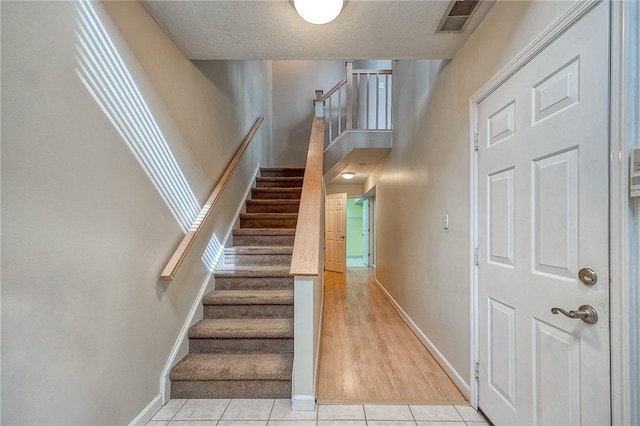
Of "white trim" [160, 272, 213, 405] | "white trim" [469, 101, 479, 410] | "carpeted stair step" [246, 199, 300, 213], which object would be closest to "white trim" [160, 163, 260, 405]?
"white trim" [160, 272, 213, 405]

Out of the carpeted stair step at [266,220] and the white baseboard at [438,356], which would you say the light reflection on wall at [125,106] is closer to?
the carpeted stair step at [266,220]

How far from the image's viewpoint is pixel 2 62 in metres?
0.85

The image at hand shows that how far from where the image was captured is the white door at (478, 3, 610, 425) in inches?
35.9

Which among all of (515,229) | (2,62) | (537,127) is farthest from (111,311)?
(537,127)

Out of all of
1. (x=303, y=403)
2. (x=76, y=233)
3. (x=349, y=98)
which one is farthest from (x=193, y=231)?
(x=349, y=98)

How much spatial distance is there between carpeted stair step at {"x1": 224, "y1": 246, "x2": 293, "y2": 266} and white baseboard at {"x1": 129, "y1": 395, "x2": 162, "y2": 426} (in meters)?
1.23

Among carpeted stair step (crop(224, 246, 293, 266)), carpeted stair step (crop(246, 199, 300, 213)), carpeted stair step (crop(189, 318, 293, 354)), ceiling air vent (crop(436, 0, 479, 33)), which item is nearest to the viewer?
ceiling air vent (crop(436, 0, 479, 33))

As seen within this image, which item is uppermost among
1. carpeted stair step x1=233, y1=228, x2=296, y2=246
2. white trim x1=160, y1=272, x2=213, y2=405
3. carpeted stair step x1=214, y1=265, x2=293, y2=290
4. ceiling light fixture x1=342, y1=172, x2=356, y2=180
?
ceiling light fixture x1=342, y1=172, x2=356, y2=180

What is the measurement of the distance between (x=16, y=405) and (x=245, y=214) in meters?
2.48

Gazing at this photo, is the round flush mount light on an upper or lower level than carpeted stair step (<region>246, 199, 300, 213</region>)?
upper

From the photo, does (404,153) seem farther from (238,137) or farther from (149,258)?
(149,258)

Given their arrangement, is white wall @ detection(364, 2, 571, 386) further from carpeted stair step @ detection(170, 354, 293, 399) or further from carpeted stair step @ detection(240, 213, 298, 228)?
carpeted stair step @ detection(240, 213, 298, 228)

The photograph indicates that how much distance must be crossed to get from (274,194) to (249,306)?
1.93m

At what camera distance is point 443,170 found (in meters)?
2.07
